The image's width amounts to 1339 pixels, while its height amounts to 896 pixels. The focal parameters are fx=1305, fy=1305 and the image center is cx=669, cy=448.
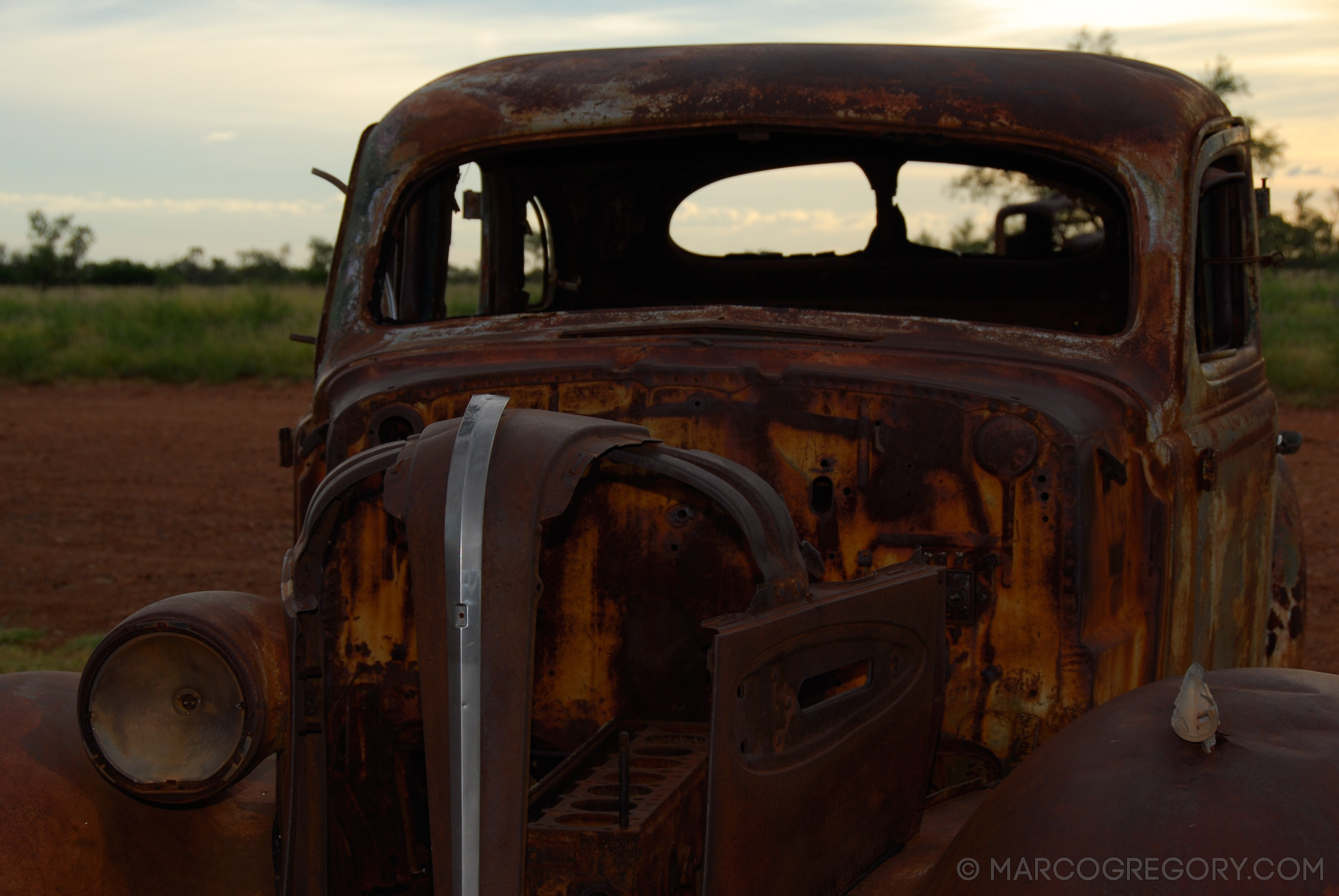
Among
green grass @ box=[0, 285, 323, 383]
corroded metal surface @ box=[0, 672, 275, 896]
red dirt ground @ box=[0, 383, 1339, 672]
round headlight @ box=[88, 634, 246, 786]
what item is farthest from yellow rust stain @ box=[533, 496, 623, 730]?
green grass @ box=[0, 285, 323, 383]

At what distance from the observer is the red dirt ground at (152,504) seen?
6.54 metres

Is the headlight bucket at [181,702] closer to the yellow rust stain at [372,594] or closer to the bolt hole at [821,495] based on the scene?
the yellow rust stain at [372,594]

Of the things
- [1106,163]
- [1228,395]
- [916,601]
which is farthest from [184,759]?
[1228,395]

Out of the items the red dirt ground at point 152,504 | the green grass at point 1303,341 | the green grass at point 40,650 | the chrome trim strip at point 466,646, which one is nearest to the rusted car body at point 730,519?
the chrome trim strip at point 466,646

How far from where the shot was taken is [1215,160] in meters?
3.08

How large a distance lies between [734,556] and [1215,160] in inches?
65.8

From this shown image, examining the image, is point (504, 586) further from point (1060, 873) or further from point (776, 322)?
point (776, 322)

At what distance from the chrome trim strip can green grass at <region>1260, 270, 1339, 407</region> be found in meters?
9.67

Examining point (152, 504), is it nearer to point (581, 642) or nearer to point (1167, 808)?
point (581, 642)

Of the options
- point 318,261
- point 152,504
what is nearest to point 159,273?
point 318,261

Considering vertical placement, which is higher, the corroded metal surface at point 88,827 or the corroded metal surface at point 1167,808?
the corroded metal surface at point 1167,808

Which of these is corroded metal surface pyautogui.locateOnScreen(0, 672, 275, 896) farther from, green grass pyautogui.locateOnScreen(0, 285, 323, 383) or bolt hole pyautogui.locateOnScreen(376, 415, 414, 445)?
green grass pyautogui.locateOnScreen(0, 285, 323, 383)

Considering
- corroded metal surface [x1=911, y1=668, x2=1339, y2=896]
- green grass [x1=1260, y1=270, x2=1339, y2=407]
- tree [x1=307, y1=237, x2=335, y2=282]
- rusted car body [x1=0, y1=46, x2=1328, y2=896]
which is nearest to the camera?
corroded metal surface [x1=911, y1=668, x2=1339, y2=896]

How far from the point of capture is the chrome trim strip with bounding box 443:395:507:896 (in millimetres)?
1620
